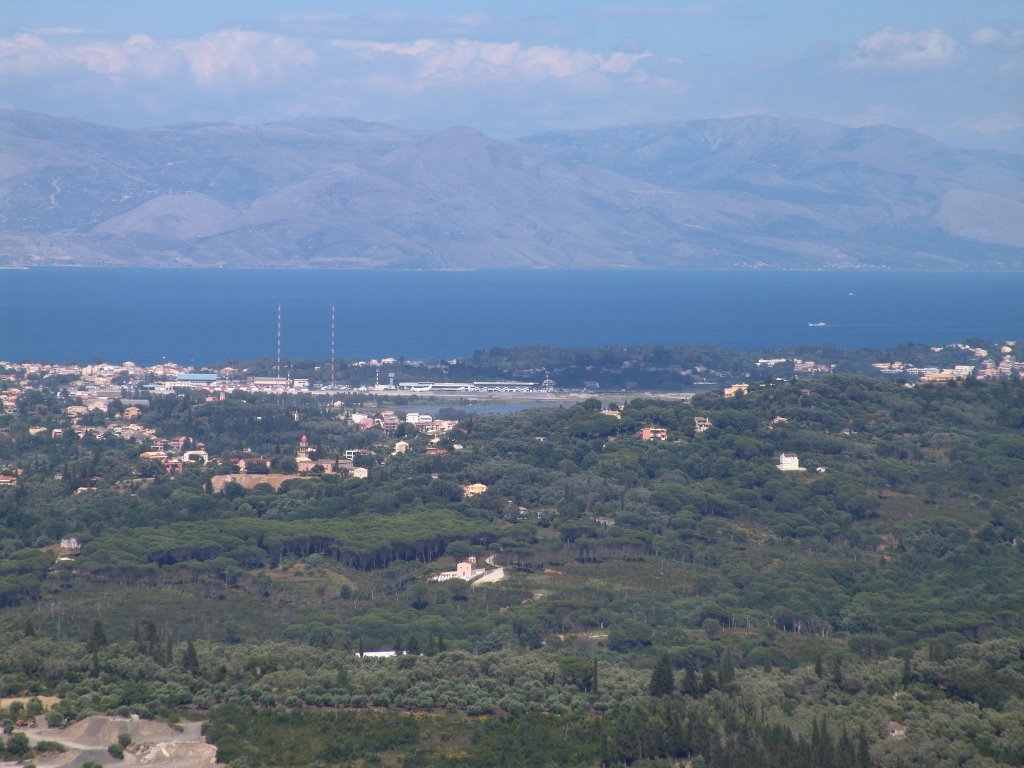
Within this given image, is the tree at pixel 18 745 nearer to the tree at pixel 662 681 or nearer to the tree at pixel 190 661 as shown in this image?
the tree at pixel 190 661

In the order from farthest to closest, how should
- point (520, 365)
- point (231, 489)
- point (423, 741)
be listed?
point (520, 365) < point (231, 489) < point (423, 741)

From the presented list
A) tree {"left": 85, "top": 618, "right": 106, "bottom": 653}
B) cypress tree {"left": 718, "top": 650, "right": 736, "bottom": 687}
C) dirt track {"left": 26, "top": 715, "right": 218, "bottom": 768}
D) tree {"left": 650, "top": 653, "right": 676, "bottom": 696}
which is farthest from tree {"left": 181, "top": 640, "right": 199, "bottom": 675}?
cypress tree {"left": 718, "top": 650, "right": 736, "bottom": 687}

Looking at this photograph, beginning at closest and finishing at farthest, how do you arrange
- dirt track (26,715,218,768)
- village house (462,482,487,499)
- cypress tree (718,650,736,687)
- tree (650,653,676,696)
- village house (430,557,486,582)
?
dirt track (26,715,218,768), tree (650,653,676,696), cypress tree (718,650,736,687), village house (430,557,486,582), village house (462,482,487,499)

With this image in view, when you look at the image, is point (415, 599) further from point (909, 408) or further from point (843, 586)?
point (909, 408)

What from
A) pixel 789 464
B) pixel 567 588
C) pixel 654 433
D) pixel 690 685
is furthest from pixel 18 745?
pixel 654 433

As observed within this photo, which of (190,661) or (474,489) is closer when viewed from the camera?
(190,661)

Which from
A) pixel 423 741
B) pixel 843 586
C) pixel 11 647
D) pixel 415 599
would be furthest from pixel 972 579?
pixel 11 647

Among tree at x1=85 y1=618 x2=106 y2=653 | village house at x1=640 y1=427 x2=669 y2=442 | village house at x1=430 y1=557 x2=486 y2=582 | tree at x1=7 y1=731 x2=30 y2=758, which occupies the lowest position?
tree at x1=7 y1=731 x2=30 y2=758

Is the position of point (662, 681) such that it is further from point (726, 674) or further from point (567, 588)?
point (567, 588)

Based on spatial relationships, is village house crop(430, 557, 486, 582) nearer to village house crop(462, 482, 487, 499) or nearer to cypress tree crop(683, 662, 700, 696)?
village house crop(462, 482, 487, 499)
